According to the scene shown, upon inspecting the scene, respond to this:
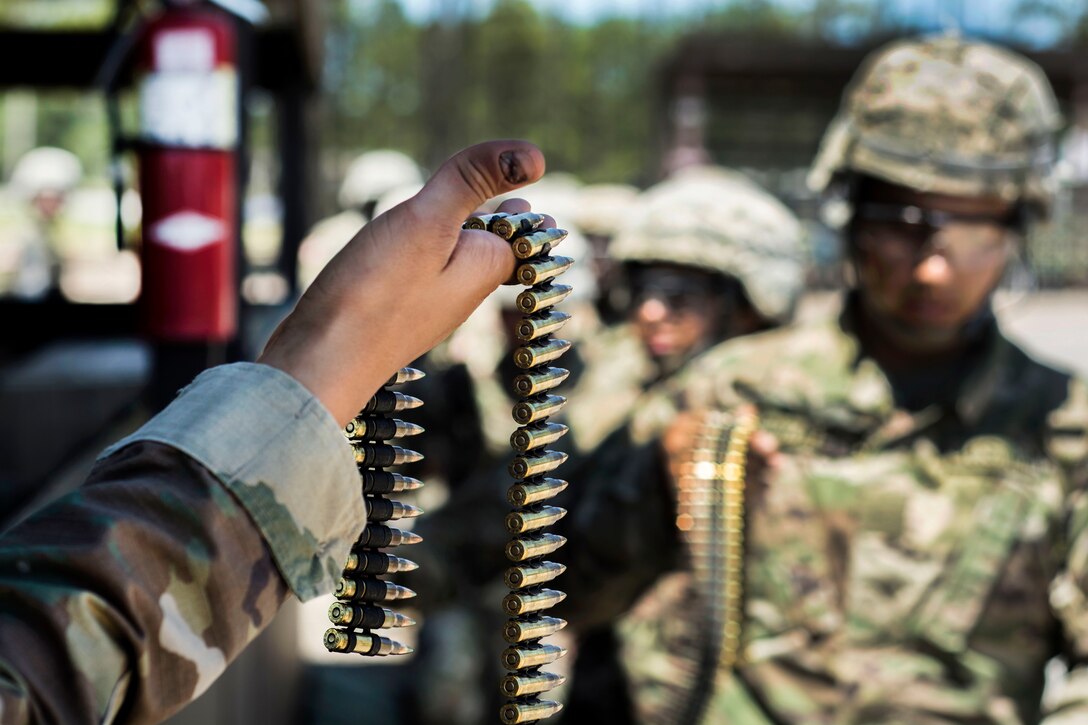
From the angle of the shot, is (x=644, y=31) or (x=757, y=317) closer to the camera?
(x=757, y=317)

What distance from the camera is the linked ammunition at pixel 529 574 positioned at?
1721 millimetres

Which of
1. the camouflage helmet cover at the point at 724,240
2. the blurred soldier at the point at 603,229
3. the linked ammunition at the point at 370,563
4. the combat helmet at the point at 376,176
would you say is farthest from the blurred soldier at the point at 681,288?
the combat helmet at the point at 376,176

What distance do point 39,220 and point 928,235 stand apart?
1766 cm

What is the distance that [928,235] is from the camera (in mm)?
3840

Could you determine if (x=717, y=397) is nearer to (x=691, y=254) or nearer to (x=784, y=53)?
Answer: (x=691, y=254)

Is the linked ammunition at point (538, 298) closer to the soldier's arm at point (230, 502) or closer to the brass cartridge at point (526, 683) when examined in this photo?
the soldier's arm at point (230, 502)

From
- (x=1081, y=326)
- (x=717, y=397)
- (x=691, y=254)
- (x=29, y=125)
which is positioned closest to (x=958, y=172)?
(x=717, y=397)

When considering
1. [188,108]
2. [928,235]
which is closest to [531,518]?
[928,235]

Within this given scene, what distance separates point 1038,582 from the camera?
144 inches

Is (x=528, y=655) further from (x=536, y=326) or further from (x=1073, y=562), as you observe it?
(x=1073, y=562)

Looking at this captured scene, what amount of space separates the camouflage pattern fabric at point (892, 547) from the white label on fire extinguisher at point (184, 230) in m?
1.29

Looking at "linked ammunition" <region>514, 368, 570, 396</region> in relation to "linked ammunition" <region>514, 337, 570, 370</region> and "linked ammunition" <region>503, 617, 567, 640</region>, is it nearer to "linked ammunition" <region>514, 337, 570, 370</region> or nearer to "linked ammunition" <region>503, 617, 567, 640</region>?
"linked ammunition" <region>514, 337, 570, 370</region>

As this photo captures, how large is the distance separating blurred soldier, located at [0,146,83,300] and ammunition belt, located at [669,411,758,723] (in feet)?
45.6

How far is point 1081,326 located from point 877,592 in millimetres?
18966
